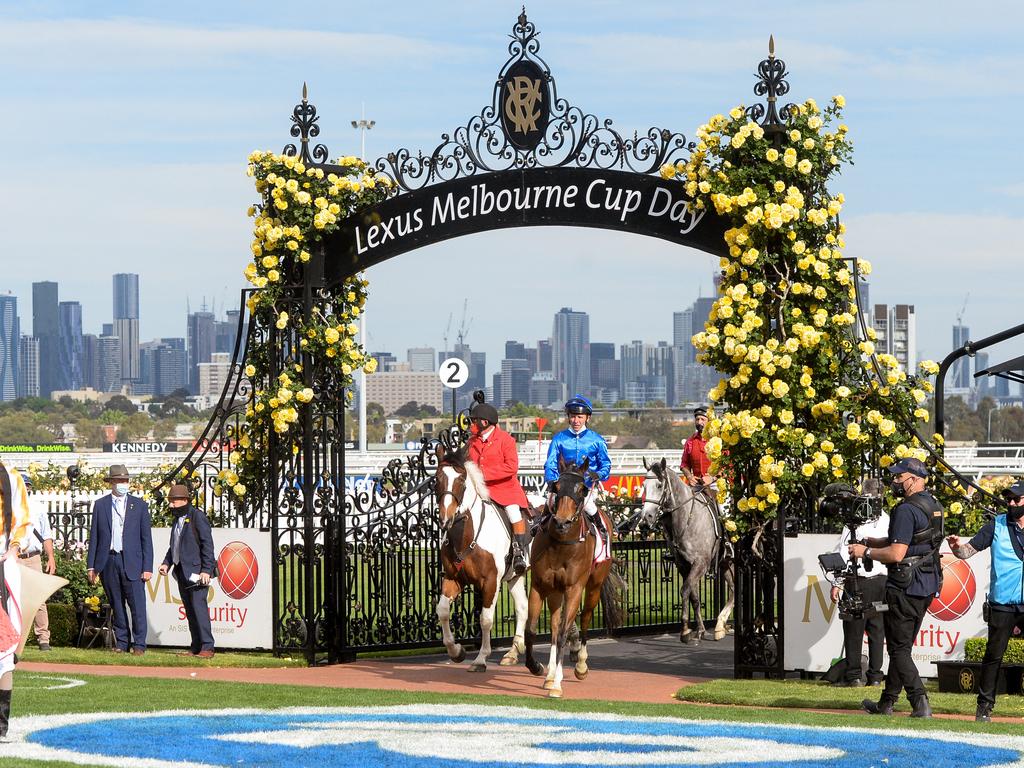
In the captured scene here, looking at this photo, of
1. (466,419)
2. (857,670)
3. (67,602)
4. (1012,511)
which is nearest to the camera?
(1012,511)

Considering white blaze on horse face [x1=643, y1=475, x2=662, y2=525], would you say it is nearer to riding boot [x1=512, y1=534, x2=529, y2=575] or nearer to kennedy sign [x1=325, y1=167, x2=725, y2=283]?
riding boot [x1=512, y1=534, x2=529, y2=575]

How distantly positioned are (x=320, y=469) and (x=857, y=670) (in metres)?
5.84

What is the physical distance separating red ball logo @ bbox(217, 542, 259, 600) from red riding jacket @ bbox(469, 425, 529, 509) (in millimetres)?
2781

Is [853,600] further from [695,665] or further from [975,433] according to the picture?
[975,433]

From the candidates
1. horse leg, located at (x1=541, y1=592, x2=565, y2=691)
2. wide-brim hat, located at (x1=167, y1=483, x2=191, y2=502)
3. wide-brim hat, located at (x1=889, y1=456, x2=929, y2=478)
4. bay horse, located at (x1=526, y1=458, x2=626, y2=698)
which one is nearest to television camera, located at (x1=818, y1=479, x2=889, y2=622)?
wide-brim hat, located at (x1=889, y1=456, x2=929, y2=478)

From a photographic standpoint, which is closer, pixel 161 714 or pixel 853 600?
pixel 161 714

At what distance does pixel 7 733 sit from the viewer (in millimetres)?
9797

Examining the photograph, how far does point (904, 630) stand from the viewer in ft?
35.4

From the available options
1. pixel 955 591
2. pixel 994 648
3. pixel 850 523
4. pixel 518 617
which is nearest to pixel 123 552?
pixel 518 617

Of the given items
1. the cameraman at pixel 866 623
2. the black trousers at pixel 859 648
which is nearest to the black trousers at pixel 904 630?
the cameraman at pixel 866 623

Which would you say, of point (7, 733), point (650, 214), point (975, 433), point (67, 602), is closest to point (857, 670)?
point (650, 214)

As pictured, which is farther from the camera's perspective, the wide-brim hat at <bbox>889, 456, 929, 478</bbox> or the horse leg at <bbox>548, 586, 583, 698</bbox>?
the horse leg at <bbox>548, 586, 583, 698</bbox>

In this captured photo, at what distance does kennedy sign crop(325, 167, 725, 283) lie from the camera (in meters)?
14.1

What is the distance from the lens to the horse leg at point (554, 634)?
12.3 m
